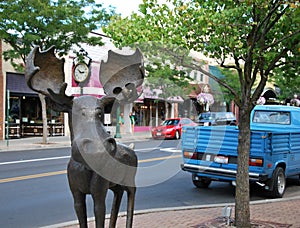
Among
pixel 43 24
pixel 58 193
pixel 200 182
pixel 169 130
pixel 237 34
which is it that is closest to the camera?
pixel 237 34

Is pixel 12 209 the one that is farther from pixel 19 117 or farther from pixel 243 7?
pixel 19 117

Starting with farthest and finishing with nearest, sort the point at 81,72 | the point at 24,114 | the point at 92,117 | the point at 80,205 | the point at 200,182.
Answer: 1. the point at 24,114
2. the point at 81,72
3. the point at 200,182
4. the point at 80,205
5. the point at 92,117

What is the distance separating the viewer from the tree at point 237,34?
6980 millimetres

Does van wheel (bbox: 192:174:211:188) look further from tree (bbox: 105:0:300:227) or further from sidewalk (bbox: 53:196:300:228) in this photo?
tree (bbox: 105:0:300:227)

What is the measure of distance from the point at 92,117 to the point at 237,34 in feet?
15.2

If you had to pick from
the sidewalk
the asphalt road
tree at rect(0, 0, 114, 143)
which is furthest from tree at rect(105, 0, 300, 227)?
tree at rect(0, 0, 114, 143)

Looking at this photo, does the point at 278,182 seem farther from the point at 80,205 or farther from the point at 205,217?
the point at 80,205

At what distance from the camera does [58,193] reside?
10.0 meters

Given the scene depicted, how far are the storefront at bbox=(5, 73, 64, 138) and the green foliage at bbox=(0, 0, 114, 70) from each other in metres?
3.46

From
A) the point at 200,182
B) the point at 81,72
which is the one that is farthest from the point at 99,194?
the point at 81,72

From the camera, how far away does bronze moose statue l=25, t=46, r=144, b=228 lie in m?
3.61

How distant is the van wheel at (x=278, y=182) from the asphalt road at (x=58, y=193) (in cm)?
46

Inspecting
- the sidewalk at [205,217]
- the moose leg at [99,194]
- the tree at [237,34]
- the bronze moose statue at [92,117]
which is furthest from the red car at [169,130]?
the moose leg at [99,194]

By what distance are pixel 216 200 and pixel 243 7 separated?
4975 mm
